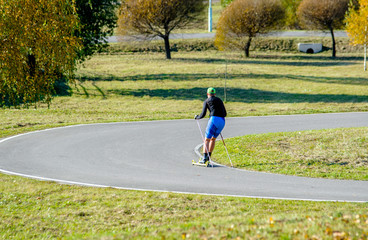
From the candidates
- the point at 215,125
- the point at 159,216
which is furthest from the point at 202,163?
the point at 159,216

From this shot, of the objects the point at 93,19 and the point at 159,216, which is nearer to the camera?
→ the point at 159,216

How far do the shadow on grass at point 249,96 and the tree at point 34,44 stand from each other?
696 inches

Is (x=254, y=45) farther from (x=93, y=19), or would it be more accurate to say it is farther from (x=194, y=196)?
(x=194, y=196)

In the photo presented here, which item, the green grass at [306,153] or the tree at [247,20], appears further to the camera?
the tree at [247,20]

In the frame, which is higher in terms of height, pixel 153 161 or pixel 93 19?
pixel 93 19

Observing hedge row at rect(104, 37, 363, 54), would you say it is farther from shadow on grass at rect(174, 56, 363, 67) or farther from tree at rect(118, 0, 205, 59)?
tree at rect(118, 0, 205, 59)

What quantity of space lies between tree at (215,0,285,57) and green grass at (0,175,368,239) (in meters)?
38.1

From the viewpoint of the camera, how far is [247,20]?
45.4 metres

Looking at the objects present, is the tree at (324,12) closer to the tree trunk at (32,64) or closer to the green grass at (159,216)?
the tree trunk at (32,64)

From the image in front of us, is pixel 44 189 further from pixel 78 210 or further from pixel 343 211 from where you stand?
pixel 343 211

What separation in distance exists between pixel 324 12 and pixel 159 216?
1742 inches

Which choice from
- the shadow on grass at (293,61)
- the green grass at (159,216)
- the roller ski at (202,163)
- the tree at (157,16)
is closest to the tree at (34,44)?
the green grass at (159,216)

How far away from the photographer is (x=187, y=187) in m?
10.1

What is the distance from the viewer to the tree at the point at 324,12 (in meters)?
47.2
